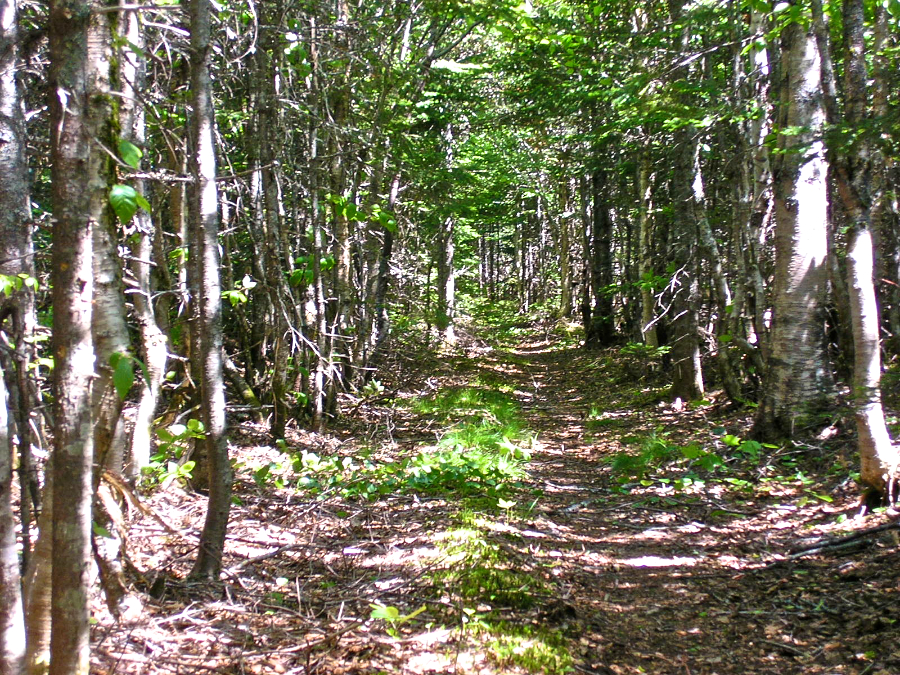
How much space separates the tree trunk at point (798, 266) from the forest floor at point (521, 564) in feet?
2.04

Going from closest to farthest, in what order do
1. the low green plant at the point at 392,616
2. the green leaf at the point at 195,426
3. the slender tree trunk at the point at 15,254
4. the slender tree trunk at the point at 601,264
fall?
1. the slender tree trunk at the point at 15,254
2. the low green plant at the point at 392,616
3. the green leaf at the point at 195,426
4. the slender tree trunk at the point at 601,264

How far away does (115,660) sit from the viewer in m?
3.21

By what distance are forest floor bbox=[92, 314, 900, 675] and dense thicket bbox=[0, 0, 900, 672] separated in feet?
1.55

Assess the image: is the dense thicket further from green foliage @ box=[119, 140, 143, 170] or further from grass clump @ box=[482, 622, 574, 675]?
grass clump @ box=[482, 622, 574, 675]

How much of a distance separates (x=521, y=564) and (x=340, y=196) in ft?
18.5

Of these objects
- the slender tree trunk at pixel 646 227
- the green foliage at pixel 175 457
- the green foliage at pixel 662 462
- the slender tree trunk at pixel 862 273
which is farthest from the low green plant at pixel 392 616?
the slender tree trunk at pixel 646 227

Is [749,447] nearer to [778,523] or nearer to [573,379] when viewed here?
[778,523]

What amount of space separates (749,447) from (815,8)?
4.20 meters

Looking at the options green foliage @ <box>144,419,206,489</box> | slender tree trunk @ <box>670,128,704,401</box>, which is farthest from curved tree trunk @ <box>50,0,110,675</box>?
slender tree trunk @ <box>670,128,704,401</box>

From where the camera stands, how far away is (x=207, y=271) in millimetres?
4137

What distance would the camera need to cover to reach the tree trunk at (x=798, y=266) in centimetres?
733

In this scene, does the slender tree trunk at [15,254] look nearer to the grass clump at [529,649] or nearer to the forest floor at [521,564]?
the forest floor at [521,564]

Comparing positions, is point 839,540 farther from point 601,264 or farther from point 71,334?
point 601,264

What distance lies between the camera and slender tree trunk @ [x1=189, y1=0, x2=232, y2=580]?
162 inches
